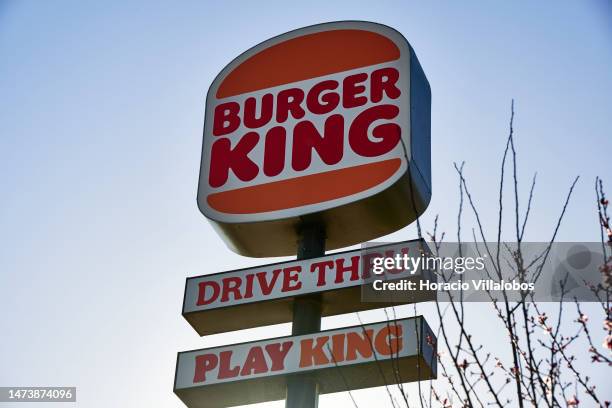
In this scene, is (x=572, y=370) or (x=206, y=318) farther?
(x=206, y=318)

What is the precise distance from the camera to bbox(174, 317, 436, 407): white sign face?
25.0 feet

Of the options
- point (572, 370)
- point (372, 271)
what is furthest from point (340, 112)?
point (572, 370)

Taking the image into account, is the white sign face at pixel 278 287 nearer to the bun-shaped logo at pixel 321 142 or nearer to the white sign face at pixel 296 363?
the white sign face at pixel 296 363

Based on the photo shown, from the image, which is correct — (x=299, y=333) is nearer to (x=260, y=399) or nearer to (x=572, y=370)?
(x=260, y=399)

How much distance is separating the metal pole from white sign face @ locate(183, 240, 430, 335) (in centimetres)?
13

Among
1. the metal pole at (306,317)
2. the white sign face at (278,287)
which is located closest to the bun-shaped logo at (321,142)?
the metal pole at (306,317)

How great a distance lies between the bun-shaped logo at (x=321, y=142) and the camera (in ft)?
28.5

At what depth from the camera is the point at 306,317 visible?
833cm

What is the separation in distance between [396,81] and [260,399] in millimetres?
3609

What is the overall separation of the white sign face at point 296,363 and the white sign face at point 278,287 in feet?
1.50

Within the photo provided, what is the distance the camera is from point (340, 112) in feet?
30.4

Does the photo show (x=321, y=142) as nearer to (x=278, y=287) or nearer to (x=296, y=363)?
(x=278, y=287)

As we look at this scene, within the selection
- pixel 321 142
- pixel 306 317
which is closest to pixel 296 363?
pixel 306 317

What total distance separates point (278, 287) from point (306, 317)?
1.32 ft
